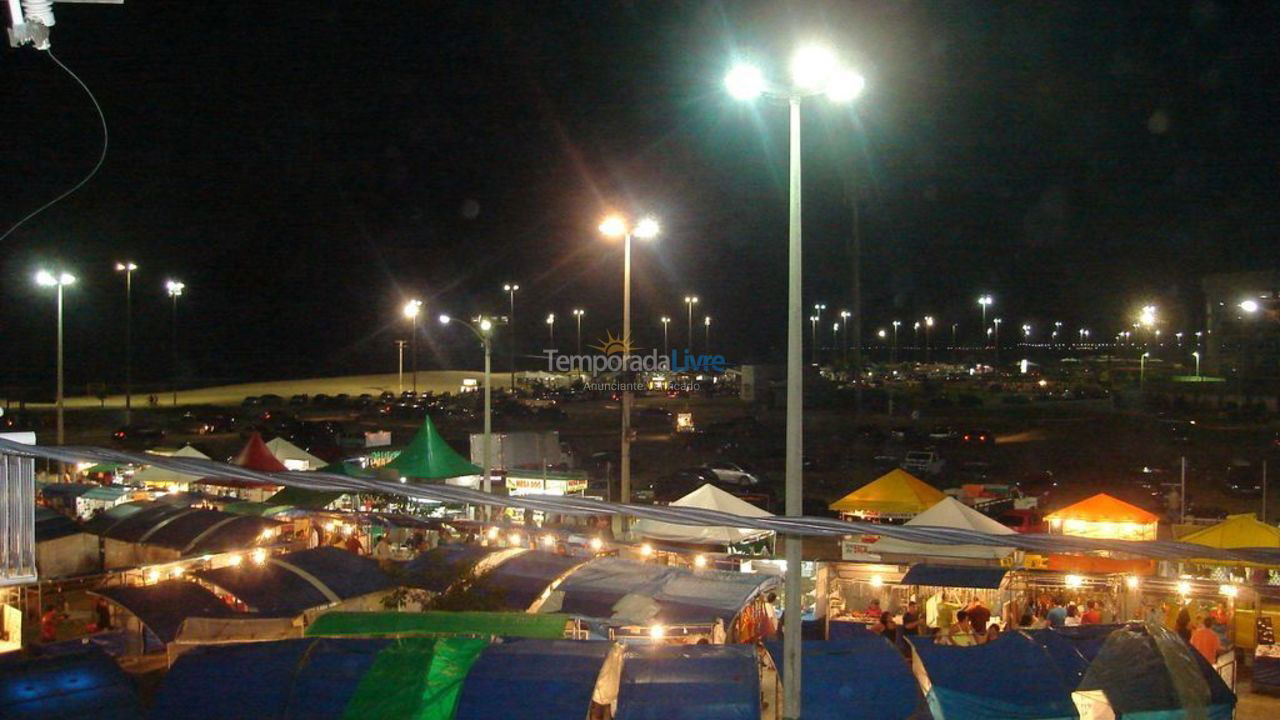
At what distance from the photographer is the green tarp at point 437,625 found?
7.06 metres

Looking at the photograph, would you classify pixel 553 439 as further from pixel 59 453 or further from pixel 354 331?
pixel 354 331

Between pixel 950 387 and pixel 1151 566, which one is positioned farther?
pixel 950 387

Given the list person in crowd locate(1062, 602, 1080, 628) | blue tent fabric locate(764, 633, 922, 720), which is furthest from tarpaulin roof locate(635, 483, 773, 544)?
blue tent fabric locate(764, 633, 922, 720)

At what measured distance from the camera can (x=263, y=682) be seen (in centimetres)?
569

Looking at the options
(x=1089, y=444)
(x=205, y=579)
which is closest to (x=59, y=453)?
(x=205, y=579)

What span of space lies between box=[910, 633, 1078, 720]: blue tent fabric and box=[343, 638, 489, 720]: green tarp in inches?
135

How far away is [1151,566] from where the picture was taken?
39.9 ft

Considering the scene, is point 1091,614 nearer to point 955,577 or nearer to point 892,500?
point 955,577

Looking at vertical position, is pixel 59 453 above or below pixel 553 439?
above

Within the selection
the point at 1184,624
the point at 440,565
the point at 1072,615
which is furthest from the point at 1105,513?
the point at 440,565

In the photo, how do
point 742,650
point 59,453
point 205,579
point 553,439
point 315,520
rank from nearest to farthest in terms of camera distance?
1. point 59,453
2. point 742,650
3. point 205,579
4. point 315,520
5. point 553,439

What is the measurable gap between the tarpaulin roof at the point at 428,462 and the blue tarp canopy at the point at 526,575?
6.76 meters

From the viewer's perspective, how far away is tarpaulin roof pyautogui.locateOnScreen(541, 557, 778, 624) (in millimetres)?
8828

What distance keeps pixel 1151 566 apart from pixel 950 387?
178ft
